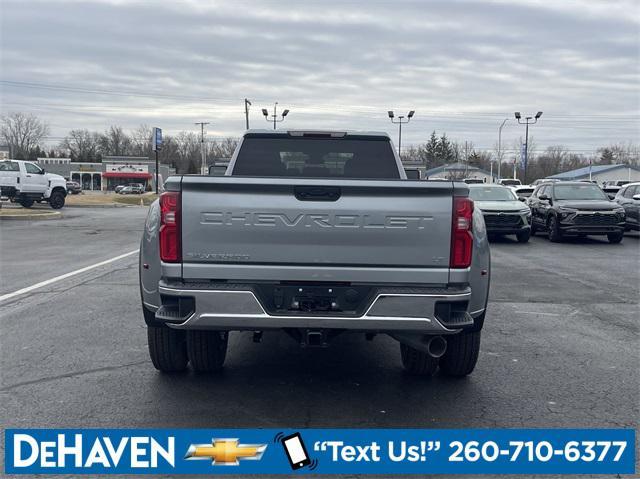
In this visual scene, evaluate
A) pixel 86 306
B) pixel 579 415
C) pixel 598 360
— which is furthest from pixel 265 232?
pixel 86 306

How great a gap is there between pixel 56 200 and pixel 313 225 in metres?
28.8

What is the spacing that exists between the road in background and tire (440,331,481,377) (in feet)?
0.36

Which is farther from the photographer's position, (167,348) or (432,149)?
(432,149)

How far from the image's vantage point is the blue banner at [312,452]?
11.5 feet

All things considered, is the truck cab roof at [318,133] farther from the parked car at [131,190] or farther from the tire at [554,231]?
the parked car at [131,190]

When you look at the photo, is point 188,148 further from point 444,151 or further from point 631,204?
point 631,204

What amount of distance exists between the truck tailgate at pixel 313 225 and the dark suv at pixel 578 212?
Result: 13.8m

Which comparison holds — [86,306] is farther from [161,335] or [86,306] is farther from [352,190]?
[352,190]

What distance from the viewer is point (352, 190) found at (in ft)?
13.1

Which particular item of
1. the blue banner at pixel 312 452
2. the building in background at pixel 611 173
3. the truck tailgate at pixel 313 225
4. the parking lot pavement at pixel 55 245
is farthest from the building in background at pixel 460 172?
the blue banner at pixel 312 452

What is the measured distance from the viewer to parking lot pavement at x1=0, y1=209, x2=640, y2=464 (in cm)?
419

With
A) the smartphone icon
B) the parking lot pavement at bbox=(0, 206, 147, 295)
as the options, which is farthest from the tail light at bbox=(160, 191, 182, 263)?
the parking lot pavement at bbox=(0, 206, 147, 295)

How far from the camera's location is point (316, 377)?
5.05 meters

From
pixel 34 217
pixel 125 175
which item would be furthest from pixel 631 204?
pixel 125 175
